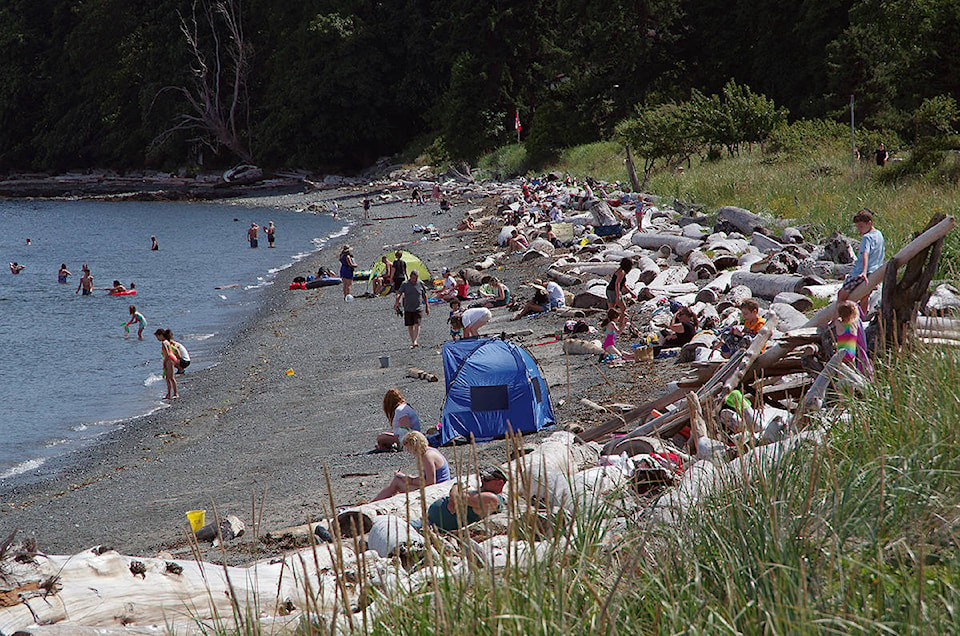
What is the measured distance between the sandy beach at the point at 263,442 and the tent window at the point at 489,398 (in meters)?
0.67

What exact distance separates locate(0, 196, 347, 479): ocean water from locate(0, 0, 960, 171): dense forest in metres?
12.5

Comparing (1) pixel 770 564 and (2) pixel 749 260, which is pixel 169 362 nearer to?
(2) pixel 749 260

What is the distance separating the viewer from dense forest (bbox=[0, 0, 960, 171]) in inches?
1396

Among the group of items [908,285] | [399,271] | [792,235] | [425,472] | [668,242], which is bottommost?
[425,472]

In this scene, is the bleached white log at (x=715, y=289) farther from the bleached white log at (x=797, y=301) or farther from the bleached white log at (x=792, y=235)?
the bleached white log at (x=792, y=235)

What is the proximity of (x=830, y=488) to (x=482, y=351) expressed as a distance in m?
7.81

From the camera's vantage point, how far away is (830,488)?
143 inches

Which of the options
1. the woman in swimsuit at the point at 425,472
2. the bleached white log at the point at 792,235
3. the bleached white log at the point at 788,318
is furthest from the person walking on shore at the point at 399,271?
the woman in swimsuit at the point at 425,472

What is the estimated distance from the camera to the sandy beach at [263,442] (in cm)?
980

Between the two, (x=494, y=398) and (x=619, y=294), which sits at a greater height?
(x=619, y=294)

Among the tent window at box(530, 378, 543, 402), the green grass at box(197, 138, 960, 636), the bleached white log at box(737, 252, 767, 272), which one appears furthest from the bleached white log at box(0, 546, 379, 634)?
the bleached white log at box(737, 252, 767, 272)

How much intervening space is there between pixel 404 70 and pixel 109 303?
1732 inches

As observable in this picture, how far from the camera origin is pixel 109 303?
30.6m

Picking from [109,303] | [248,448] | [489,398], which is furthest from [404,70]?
[489,398]
